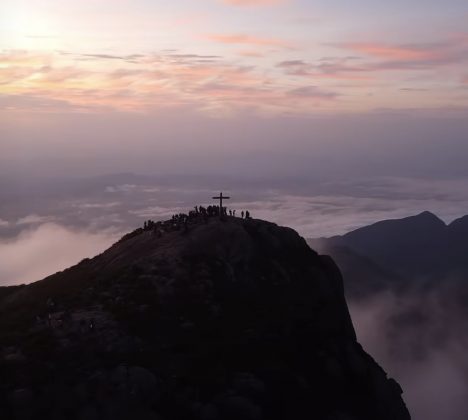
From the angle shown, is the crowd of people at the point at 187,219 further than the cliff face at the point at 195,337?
Yes

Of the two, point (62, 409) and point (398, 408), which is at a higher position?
point (62, 409)

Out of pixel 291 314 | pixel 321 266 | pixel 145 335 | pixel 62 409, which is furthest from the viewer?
pixel 321 266

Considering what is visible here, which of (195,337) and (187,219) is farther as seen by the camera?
(187,219)

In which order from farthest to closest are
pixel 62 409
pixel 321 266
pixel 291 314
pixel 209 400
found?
pixel 321 266 → pixel 291 314 → pixel 209 400 → pixel 62 409

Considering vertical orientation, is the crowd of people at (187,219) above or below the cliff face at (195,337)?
above

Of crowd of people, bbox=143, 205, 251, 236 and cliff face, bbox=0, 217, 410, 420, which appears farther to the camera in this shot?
crowd of people, bbox=143, 205, 251, 236

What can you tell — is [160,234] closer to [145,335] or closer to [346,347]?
[145,335]

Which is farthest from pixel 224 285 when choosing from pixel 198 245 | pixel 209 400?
pixel 209 400

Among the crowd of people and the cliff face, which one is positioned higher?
the crowd of people
